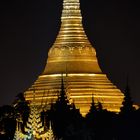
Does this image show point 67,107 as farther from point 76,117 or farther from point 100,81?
point 100,81

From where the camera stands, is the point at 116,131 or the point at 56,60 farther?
the point at 56,60

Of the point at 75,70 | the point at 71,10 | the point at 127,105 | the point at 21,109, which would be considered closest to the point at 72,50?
the point at 75,70

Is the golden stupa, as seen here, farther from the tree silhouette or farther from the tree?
the tree

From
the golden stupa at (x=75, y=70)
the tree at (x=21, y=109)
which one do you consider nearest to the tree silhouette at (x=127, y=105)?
the tree at (x=21, y=109)

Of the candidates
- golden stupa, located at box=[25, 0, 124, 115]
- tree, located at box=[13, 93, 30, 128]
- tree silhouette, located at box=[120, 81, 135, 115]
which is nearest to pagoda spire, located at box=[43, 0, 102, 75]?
golden stupa, located at box=[25, 0, 124, 115]

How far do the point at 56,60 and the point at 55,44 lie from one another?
4.90ft

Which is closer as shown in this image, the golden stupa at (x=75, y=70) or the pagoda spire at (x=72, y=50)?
the golden stupa at (x=75, y=70)

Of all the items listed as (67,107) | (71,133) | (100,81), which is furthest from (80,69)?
(71,133)

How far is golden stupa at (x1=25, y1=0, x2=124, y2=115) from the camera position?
15350cm

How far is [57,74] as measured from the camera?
15412 cm

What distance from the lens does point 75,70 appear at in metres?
154

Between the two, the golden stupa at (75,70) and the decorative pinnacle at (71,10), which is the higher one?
the decorative pinnacle at (71,10)

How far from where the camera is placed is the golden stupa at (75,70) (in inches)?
6043

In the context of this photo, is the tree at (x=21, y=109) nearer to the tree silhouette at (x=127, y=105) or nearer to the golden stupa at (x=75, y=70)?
the tree silhouette at (x=127, y=105)
